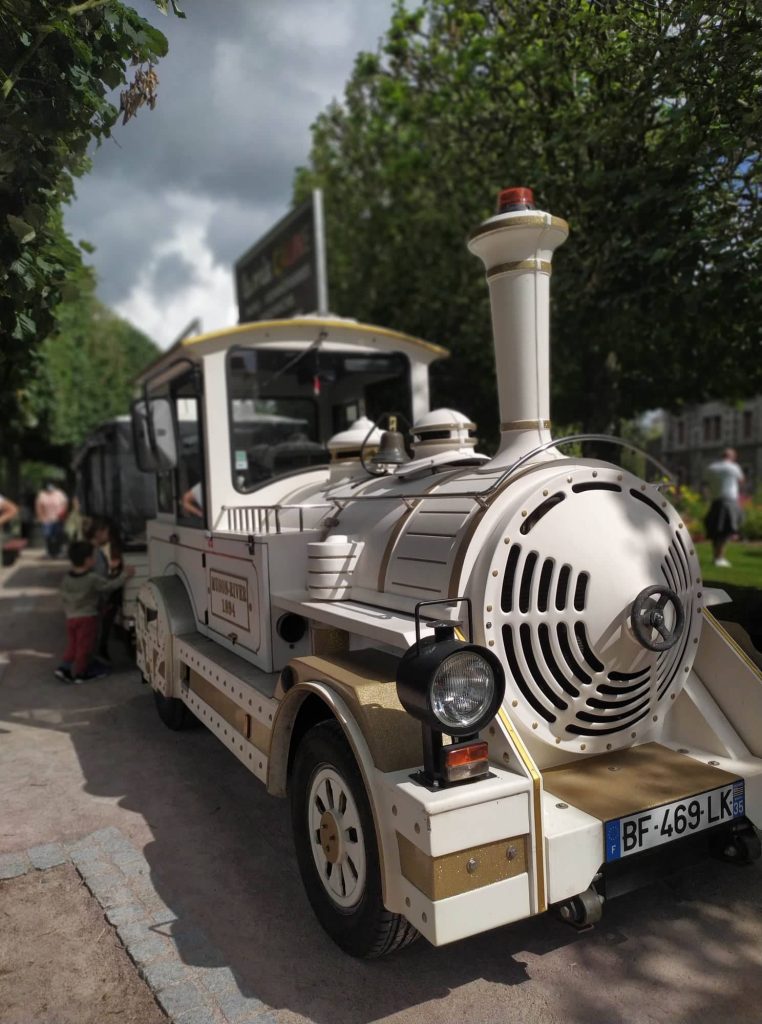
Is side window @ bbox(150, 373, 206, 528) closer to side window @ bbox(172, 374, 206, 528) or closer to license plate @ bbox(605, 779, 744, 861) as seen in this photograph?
side window @ bbox(172, 374, 206, 528)

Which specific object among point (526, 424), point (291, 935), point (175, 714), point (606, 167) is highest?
point (606, 167)

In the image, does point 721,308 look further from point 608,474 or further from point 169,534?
point 169,534

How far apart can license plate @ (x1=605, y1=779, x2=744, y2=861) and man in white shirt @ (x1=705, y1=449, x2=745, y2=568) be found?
5.62 meters

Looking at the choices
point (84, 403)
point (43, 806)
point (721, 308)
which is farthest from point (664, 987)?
point (84, 403)

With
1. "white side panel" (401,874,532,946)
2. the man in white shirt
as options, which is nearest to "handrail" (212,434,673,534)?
"white side panel" (401,874,532,946)

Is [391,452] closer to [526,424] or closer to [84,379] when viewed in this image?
[526,424]

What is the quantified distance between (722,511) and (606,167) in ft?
15.3

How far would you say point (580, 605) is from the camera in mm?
2795

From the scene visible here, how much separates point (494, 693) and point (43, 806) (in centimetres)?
314

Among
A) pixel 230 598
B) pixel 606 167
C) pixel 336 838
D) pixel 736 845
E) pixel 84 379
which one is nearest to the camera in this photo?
pixel 336 838

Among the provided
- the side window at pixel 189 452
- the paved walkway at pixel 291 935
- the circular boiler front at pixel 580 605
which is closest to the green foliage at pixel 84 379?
the side window at pixel 189 452

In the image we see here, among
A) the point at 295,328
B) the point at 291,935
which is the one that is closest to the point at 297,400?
the point at 295,328

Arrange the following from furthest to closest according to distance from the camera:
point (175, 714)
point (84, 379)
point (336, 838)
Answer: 1. point (84, 379)
2. point (175, 714)
3. point (336, 838)

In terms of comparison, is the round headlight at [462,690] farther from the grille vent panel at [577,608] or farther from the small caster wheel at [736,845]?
the small caster wheel at [736,845]
